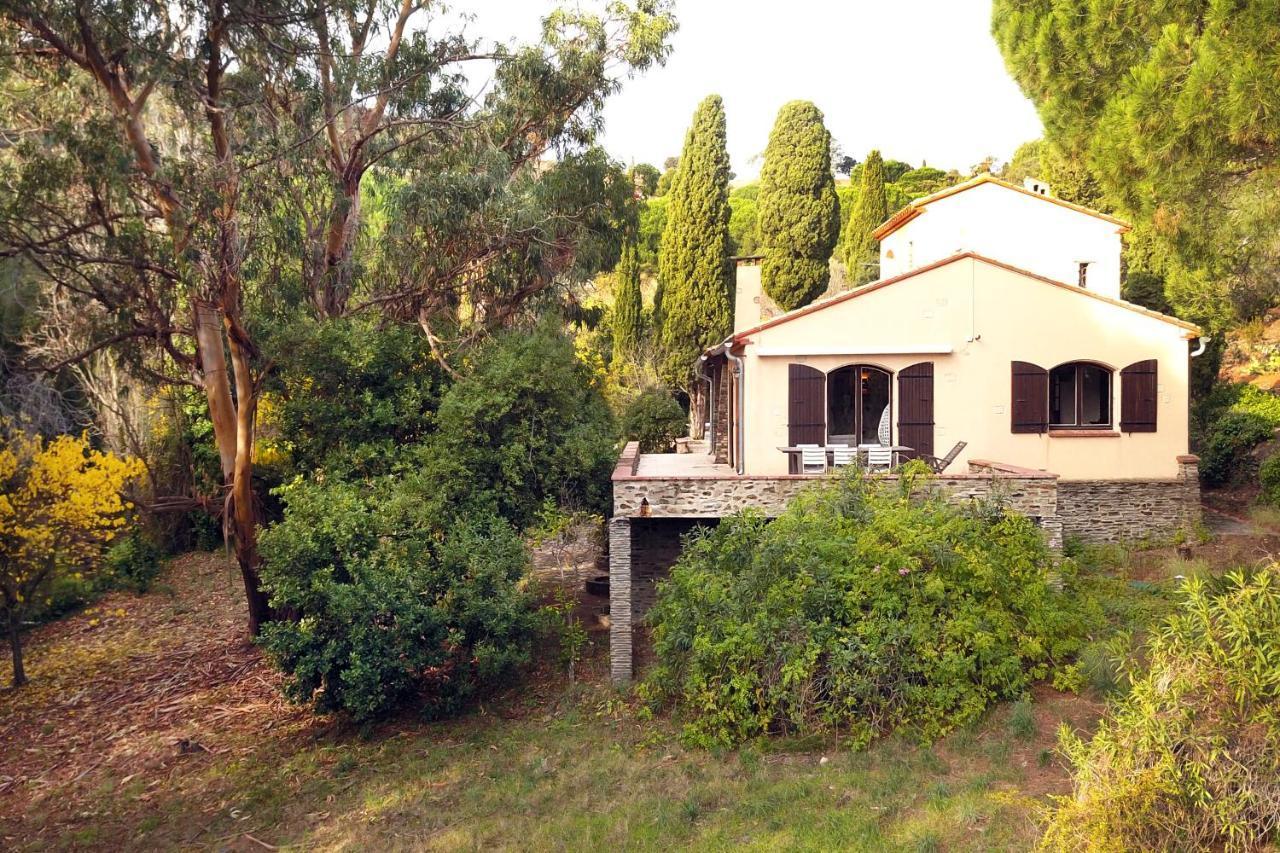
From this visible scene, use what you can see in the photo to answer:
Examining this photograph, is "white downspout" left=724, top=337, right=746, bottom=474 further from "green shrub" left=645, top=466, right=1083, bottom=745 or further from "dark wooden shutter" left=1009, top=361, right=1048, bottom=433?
"dark wooden shutter" left=1009, top=361, right=1048, bottom=433

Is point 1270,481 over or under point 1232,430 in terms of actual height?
under

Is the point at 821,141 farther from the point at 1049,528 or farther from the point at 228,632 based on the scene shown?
the point at 228,632

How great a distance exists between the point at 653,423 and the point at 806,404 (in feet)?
31.4

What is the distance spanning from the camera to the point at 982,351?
51.3 feet

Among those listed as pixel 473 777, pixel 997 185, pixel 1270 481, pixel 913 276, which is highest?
pixel 997 185

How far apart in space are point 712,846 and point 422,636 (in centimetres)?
541

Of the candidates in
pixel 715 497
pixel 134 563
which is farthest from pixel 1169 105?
pixel 134 563

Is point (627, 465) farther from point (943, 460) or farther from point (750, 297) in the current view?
point (750, 297)

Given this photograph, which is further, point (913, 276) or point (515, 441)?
point (913, 276)

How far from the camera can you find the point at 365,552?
13039mm

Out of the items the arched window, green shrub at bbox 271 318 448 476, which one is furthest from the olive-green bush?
green shrub at bbox 271 318 448 476

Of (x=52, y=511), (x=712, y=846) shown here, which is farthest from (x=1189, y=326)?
(x=52, y=511)

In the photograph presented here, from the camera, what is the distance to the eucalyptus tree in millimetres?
12422

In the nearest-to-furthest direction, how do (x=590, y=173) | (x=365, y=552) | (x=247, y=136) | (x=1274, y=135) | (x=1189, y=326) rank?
(x=1274, y=135) → (x=365, y=552) → (x=247, y=136) → (x=1189, y=326) → (x=590, y=173)
